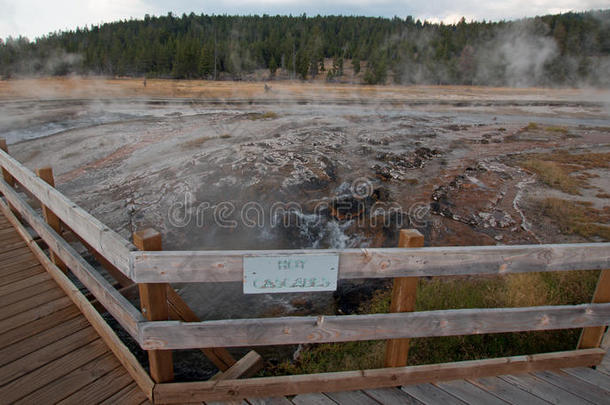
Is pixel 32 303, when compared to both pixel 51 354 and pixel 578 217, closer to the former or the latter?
Answer: pixel 51 354

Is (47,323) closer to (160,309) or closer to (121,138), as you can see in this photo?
(160,309)

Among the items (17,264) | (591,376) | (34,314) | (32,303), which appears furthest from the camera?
(17,264)

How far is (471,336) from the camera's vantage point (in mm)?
4426

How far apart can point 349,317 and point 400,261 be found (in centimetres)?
45

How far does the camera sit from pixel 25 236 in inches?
167

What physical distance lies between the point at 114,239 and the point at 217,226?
6.43 metres

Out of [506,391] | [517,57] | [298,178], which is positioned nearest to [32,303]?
[506,391]

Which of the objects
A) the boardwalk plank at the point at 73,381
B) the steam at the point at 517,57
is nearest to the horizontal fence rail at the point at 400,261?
the boardwalk plank at the point at 73,381

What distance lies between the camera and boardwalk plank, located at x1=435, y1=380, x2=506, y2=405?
2512 millimetres

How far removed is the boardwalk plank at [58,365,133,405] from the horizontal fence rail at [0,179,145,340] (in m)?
0.31

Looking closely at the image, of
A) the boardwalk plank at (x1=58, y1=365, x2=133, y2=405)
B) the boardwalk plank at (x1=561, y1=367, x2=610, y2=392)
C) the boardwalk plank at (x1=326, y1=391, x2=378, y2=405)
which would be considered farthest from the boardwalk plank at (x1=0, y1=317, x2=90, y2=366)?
the boardwalk plank at (x1=561, y1=367, x2=610, y2=392)

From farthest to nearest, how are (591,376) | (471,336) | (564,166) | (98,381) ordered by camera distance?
(564,166)
(471,336)
(591,376)
(98,381)

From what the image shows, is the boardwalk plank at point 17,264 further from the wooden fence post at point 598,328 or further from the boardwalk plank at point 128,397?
the wooden fence post at point 598,328

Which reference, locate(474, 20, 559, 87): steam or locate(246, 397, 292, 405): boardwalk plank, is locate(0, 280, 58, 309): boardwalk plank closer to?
locate(246, 397, 292, 405): boardwalk plank
